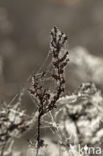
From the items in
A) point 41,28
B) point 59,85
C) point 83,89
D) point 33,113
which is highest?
point 41,28

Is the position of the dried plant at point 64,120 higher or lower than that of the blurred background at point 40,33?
lower

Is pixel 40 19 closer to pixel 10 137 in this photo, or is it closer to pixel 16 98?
pixel 16 98

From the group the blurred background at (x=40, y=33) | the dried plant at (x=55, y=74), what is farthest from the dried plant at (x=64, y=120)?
the dried plant at (x=55, y=74)

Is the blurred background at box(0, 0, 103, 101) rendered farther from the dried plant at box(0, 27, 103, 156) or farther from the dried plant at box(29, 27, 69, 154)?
the dried plant at box(29, 27, 69, 154)

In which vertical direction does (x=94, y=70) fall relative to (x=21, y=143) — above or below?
above

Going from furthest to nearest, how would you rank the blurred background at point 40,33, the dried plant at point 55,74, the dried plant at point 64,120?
the blurred background at point 40,33 → the dried plant at point 64,120 → the dried plant at point 55,74

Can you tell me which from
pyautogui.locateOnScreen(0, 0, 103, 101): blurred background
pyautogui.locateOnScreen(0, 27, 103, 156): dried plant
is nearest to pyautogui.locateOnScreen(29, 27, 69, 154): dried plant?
pyautogui.locateOnScreen(0, 27, 103, 156): dried plant

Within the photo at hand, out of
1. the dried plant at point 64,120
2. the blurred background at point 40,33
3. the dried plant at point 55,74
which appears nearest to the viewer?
the dried plant at point 55,74

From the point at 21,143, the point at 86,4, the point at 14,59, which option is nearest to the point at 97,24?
the point at 86,4

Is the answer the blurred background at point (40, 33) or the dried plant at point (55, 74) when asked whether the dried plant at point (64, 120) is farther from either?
the dried plant at point (55, 74)
